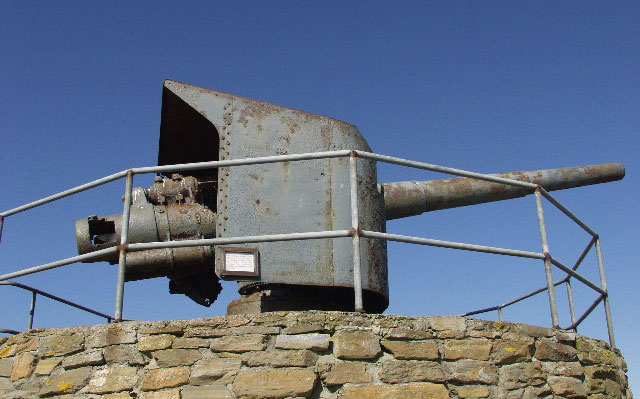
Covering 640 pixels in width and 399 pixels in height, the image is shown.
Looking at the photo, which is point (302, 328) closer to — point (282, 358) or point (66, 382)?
point (282, 358)

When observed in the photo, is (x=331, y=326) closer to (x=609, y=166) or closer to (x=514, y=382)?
(x=514, y=382)

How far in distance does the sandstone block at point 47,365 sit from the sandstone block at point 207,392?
0.93 metres

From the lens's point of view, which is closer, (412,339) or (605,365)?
(412,339)

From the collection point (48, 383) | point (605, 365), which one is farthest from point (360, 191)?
point (48, 383)

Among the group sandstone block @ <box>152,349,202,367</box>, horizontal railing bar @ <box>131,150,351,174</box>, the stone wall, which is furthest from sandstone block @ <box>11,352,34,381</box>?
horizontal railing bar @ <box>131,150,351,174</box>

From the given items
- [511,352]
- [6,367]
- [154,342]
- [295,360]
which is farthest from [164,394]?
[511,352]

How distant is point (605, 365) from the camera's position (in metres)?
5.38

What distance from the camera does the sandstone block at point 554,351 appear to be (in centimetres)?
499

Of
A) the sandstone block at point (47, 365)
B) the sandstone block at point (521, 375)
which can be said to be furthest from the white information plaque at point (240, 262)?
the sandstone block at point (521, 375)

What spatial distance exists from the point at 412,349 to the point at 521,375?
2.39ft

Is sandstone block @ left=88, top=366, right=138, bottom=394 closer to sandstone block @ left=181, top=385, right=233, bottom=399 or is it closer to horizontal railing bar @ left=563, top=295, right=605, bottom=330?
sandstone block @ left=181, top=385, right=233, bottom=399

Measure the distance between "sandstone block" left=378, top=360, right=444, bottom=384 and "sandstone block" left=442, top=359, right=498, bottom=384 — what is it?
0.07 metres

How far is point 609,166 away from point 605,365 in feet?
10.7

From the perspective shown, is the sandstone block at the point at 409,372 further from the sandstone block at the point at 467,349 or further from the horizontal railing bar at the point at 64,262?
the horizontal railing bar at the point at 64,262
